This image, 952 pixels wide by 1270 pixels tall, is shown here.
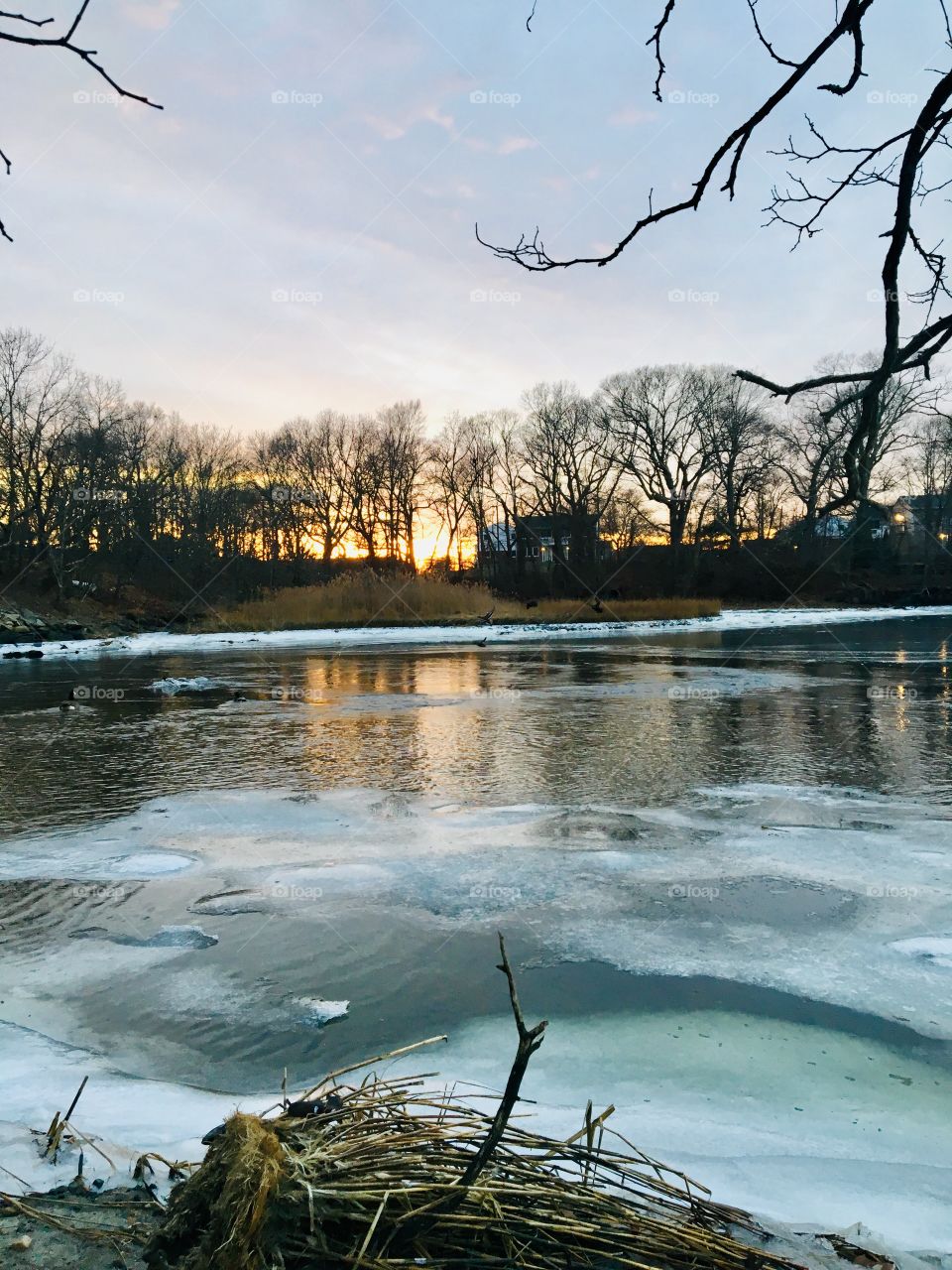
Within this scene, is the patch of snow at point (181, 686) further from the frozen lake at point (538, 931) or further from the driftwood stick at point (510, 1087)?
the driftwood stick at point (510, 1087)

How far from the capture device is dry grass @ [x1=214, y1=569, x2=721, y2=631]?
39.9 metres

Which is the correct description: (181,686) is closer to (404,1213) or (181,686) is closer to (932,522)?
(404,1213)

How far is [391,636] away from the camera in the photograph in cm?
3553

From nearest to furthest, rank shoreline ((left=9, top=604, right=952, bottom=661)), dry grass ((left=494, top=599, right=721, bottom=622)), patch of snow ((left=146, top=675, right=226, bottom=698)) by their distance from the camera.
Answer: patch of snow ((left=146, top=675, right=226, bottom=698))
shoreline ((left=9, top=604, right=952, bottom=661))
dry grass ((left=494, top=599, right=721, bottom=622))

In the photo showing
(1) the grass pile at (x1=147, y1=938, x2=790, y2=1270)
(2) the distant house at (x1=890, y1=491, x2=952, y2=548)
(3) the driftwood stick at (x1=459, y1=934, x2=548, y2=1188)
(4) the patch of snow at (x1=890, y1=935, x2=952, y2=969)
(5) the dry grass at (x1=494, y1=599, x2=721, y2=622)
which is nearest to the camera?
(3) the driftwood stick at (x1=459, y1=934, x2=548, y2=1188)

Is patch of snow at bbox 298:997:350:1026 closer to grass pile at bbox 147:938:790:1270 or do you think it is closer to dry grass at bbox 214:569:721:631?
grass pile at bbox 147:938:790:1270

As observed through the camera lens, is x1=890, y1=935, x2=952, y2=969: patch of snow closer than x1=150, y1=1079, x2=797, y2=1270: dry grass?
No

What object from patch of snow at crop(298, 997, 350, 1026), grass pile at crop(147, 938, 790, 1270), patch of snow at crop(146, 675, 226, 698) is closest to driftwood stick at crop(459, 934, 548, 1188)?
grass pile at crop(147, 938, 790, 1270)

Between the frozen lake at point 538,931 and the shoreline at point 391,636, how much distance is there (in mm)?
19569

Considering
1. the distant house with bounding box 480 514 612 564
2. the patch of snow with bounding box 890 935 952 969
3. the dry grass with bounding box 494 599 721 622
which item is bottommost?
the patch of snow with bounding box 890 935 952 969

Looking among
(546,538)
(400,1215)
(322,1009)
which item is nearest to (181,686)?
(322,1009)

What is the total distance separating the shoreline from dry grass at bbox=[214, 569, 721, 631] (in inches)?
30.3

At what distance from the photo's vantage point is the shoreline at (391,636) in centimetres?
3052

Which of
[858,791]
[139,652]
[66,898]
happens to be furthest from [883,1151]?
[139,652]
